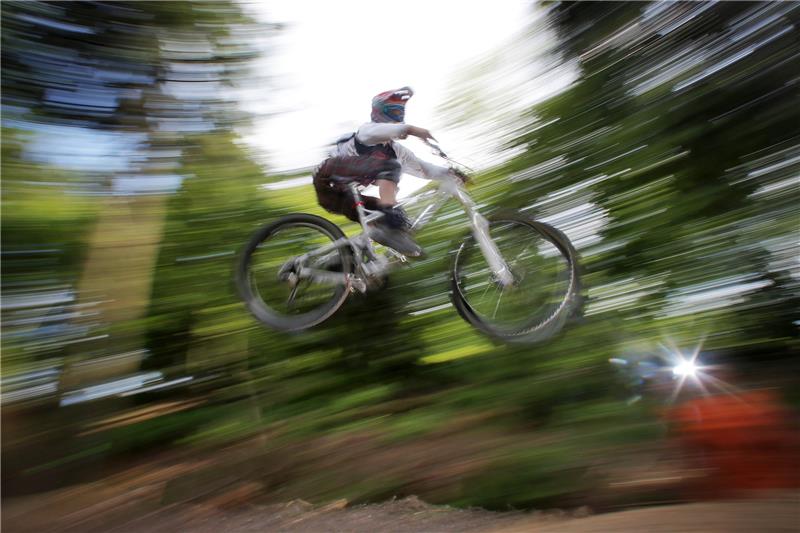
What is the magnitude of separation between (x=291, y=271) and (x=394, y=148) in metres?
0.84

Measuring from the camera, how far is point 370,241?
270cm

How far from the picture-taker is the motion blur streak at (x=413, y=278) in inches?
109

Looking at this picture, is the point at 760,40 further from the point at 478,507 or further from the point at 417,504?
the point at 417,504

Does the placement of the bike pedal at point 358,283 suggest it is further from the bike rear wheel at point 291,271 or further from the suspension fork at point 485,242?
the suspension fork at point 485,242

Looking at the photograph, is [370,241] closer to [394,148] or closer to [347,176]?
[347,176]

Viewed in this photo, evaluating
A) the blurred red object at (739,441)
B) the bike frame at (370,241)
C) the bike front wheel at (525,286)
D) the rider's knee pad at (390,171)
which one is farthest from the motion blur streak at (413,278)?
the rider's knee pad at (390,171)

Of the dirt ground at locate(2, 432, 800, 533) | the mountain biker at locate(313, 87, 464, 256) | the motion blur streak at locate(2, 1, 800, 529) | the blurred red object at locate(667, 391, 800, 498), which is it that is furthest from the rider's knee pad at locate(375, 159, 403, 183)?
the blurred red object at locate(667, 391, 800, 498)

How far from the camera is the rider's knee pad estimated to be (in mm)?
2695

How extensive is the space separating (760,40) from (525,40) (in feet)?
4.17

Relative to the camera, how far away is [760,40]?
2.84 m

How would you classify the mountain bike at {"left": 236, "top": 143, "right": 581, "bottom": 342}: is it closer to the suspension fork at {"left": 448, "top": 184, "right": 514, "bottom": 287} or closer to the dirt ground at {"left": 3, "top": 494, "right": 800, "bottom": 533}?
the suspension fork at {"left": 448, "top": 184, "right": 514, "bottom": 287}

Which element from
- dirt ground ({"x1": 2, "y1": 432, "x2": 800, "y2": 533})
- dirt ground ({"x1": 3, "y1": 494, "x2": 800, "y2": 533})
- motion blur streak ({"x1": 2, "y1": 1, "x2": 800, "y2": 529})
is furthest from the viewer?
motion blur streak ({"x1": 2, "y1": 1, "x2": 800, "y2": 529})

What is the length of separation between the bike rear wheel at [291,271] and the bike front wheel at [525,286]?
2.18ft

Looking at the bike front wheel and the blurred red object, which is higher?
the bike front wheel
